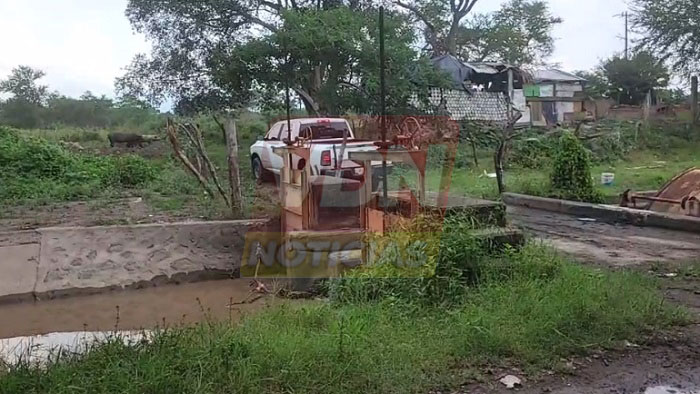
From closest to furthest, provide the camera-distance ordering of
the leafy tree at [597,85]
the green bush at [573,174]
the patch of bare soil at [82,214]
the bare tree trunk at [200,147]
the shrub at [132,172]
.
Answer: the patch of bare soil at [82,214] < the bare tree trunk at [200,147] < the green bush at [573,174] < the shrub at [132,172] < the leafy tree at [597,85]

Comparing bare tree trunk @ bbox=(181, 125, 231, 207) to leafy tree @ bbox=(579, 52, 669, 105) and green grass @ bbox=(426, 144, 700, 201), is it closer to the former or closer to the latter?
green grass @ bbox=(426, 144, 700, 201)

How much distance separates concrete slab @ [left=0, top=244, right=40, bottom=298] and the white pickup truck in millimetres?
3571

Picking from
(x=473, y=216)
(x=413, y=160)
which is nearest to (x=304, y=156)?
(x=413, y=160)

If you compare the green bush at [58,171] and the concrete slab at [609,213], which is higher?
the green bush at [58,171]

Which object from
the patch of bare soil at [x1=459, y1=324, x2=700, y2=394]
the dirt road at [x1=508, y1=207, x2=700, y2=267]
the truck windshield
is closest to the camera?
the patch of bare soil at [x1=459, y1=324, x2=700, y2=394]

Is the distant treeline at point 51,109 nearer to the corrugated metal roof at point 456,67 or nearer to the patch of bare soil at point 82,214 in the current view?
the corrugated metal roof at point 456,67

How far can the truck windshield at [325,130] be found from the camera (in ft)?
37.1

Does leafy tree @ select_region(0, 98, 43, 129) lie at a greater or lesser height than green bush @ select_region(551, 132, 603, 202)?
greater

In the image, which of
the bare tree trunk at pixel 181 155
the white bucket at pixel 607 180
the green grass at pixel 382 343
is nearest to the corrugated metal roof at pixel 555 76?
the white bucket at pixel 607 180

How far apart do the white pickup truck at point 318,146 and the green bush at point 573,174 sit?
3585mm

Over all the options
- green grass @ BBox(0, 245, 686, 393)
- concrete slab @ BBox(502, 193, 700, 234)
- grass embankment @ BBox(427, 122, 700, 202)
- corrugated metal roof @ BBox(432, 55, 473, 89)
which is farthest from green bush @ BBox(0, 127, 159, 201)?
corrugated metal roof @ BBox(432, 55, 473, 89)

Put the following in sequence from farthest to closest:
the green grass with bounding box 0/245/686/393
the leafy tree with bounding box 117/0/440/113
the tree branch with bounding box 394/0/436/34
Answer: the tree branch with bounding box 394/0/436/34 → the leafy tree with bounding box 117/0/440/113 → the green grass with bounding box 0/245/686/393

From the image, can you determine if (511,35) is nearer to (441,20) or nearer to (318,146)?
(441,20)

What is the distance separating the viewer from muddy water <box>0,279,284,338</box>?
6145mm
